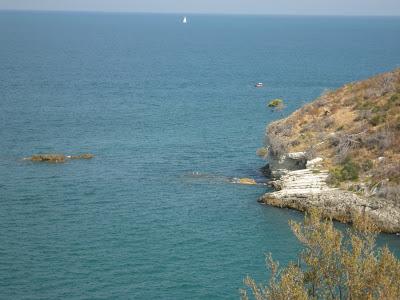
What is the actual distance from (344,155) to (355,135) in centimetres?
370

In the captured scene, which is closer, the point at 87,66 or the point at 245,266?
the point at 245,266

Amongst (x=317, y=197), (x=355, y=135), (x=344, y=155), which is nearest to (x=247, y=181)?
(x=344, y=155)

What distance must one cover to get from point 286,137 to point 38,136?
34.7m

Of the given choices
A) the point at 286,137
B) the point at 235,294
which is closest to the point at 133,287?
the point at 235,294

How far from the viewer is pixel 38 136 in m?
91.8

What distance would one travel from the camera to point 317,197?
63062mm

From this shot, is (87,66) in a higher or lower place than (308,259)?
lower

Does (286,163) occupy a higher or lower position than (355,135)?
lower

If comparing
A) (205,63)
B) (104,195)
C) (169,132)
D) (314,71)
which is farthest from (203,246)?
(205,63)

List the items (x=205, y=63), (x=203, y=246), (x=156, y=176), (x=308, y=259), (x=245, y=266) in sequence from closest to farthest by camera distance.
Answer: (x=308, y=259)
(x=245, y=266)
(x=203, y=246)
(x=156, y=176)
(x=205, y=63)

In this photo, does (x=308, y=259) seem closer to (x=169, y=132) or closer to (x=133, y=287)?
(x=133, y=287)

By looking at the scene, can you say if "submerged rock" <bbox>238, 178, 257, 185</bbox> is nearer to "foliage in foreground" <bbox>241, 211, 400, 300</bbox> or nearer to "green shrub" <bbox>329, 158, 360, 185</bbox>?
"green shrub" <bbox>329, 158, 360, 185</bbox>

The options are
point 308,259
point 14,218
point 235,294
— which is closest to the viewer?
point 308,259

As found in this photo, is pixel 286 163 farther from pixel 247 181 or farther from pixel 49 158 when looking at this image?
pixel 49 158
